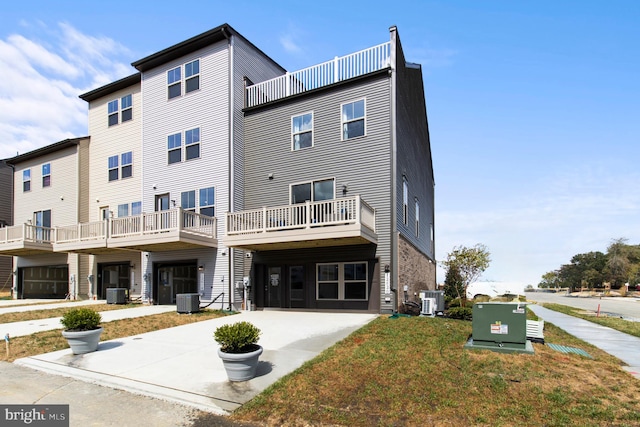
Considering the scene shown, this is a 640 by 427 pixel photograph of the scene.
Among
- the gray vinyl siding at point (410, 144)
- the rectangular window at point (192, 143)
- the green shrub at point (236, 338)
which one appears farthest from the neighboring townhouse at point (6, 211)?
the green shrub at point (236, 338)

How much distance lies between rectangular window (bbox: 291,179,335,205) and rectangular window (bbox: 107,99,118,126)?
1321 centimetres

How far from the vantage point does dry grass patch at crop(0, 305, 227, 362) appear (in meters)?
8.77

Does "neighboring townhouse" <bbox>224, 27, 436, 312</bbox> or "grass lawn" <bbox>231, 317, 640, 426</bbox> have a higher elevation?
"neighboring townhouse" <bbox>224, 27, 436, 312</bbox>

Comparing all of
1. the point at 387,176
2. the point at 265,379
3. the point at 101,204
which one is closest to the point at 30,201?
the point at 101,204

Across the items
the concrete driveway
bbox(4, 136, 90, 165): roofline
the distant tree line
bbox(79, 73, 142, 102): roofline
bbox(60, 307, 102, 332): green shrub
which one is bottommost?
the distant tree line

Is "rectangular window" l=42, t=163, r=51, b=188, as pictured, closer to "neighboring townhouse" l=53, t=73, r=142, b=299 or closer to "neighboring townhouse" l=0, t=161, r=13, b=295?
"neighboring townhouse" l=53, t=73, r=142, b=299

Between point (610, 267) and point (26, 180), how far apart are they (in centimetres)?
8325

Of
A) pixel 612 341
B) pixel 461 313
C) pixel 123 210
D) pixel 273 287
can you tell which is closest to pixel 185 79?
pixel 123 210

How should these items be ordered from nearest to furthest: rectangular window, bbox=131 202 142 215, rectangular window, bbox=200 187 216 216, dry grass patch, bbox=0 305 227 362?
1. dry grass patch, bbox=0 305 227 362
2. rectangular window, bbox=200 187 216 216
3. rectangular window, bbox=131 202 142 215

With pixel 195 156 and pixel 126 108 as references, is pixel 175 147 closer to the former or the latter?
pixel 195 156

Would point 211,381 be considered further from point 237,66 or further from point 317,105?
point 237,66

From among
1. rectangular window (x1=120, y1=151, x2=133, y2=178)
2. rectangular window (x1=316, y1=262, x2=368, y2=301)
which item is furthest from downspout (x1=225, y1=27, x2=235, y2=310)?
rectangular window (x1=120, y1=151, x2=133, y2=178)

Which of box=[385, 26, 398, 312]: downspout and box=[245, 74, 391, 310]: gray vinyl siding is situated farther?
box=[245, 74, 391, 310]: gray vinyl siding

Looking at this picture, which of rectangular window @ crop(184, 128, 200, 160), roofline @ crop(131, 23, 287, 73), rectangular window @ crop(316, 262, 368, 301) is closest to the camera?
rectangular window @ crop(316, 262, 368, 301)
